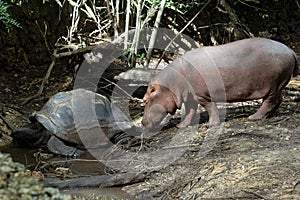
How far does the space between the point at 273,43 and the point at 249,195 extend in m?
2.15

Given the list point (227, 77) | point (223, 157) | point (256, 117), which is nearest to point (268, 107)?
point (256, 117)

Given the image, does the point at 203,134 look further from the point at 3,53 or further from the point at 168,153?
the point at 3,53

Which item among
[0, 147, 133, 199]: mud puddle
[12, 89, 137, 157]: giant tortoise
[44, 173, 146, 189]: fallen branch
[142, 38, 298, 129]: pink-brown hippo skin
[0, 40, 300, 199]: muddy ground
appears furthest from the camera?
[12, 89, 137, 157]: giant tortoise

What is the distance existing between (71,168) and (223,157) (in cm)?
141

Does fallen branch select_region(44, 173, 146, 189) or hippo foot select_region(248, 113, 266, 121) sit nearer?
fallen branch select_region(44, 173, 146, 189)

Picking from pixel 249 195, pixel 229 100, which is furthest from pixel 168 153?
pixel 249 195

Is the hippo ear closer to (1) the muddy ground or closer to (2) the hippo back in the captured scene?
(1) the muddy ground

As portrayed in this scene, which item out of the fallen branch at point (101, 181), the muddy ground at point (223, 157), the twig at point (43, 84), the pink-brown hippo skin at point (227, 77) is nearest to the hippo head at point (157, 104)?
the pink-brown hippo skin at point (227, 77)

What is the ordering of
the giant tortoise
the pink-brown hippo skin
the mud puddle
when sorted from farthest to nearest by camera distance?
the giant tortoise
the pink-brown hippo skin
the mud puddle

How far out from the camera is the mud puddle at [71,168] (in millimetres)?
3961

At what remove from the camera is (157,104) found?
534 centimetres

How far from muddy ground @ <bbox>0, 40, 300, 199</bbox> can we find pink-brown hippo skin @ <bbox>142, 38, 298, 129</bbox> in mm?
277

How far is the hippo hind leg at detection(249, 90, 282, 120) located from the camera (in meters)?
5.26

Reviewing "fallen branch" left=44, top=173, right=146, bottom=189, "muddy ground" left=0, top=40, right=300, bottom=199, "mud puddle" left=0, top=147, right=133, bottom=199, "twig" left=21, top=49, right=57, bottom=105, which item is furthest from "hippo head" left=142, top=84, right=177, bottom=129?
"twig" left=21, top=49, right=57, bottom=105
